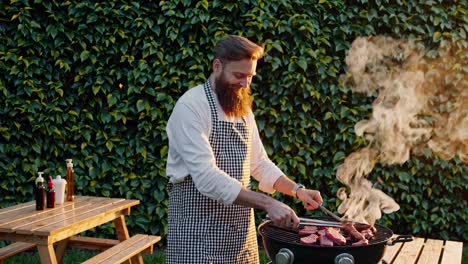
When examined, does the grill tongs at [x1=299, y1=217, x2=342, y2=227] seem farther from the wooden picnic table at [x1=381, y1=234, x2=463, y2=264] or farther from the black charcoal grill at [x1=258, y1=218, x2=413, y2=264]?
the wooden picnic table at [x1=381, y1=234, x2=463, y2=264]

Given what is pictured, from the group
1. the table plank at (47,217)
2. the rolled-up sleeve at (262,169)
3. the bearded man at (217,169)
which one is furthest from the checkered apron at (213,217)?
the table plank at (47,217)

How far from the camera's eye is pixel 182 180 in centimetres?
295

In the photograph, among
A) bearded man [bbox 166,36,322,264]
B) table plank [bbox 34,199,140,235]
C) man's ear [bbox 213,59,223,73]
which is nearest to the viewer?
bearded man [bbox 166,36,322,264]

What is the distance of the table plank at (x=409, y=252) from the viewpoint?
3.74m

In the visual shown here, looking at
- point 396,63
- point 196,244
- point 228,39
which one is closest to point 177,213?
point 196,244

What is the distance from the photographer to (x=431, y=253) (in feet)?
13.0

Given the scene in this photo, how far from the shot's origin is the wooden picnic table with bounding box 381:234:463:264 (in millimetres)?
3746

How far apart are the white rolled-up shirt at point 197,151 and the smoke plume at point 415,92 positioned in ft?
9.16

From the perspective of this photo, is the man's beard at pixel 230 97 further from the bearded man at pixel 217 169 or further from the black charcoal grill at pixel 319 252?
the black charcoal grill at pixel 319 252

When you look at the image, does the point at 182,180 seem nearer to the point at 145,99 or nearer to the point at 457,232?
the point at 145,99

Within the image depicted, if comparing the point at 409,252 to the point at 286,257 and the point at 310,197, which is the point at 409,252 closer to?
the point at 310,197

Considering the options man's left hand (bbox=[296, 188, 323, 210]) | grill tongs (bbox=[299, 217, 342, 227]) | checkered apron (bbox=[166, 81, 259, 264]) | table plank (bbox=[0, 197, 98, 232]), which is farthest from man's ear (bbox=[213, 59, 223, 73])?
table plank (bbox=[0, 197, 98, 232])

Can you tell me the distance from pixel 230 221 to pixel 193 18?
9.71ft

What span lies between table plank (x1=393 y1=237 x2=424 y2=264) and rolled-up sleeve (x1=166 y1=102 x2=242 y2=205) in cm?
151
